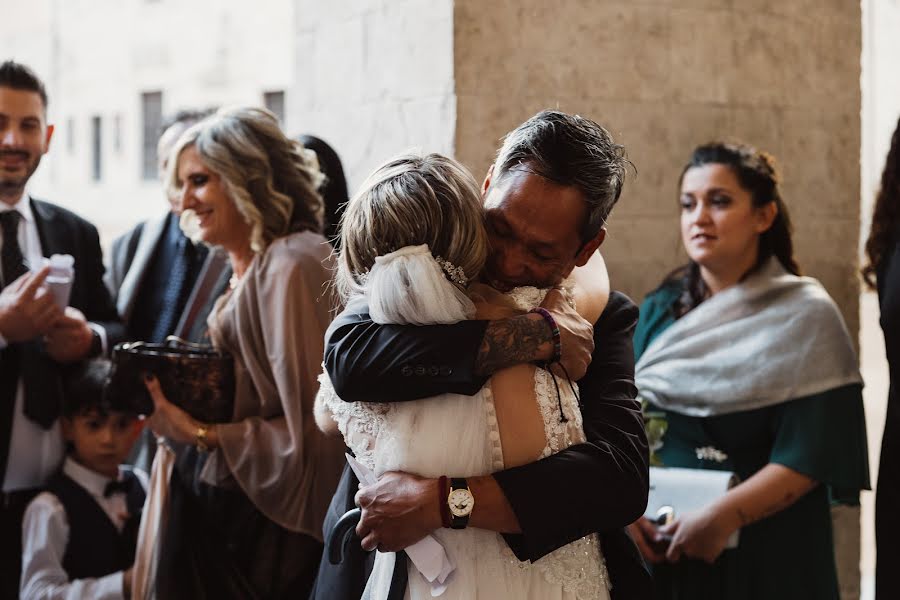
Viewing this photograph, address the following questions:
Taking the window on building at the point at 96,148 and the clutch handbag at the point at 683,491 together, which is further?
the window on building at the point at 96,148

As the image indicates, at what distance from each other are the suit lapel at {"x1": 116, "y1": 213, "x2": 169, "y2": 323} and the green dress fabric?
1.88 m

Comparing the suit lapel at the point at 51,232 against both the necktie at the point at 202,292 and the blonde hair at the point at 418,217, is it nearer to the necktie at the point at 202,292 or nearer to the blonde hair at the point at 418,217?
the necktie at the point at 202,292

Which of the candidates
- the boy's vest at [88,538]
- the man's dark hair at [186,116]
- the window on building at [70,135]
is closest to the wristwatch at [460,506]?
the boy's vest at [88,538]

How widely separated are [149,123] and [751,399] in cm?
1739

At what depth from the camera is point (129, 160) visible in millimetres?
18594

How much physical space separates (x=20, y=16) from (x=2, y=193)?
61.7 ft

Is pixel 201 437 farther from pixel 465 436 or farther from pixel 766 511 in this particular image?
pixel 766 511

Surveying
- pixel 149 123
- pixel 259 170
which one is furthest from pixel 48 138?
pixel 149 123

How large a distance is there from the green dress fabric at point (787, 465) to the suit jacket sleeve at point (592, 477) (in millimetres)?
1303

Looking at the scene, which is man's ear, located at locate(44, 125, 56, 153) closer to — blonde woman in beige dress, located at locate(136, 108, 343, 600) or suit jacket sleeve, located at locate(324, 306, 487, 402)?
blonde woman in beige dress, located at locate(136, 108, 343, 600)

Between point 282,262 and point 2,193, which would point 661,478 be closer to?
point 282,262

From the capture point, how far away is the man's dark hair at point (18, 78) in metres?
3.44

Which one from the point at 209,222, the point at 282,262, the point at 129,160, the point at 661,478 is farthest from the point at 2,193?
the point at 129,160

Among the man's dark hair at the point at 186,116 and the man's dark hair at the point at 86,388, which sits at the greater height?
the man's dark hair at the point at 186,116
